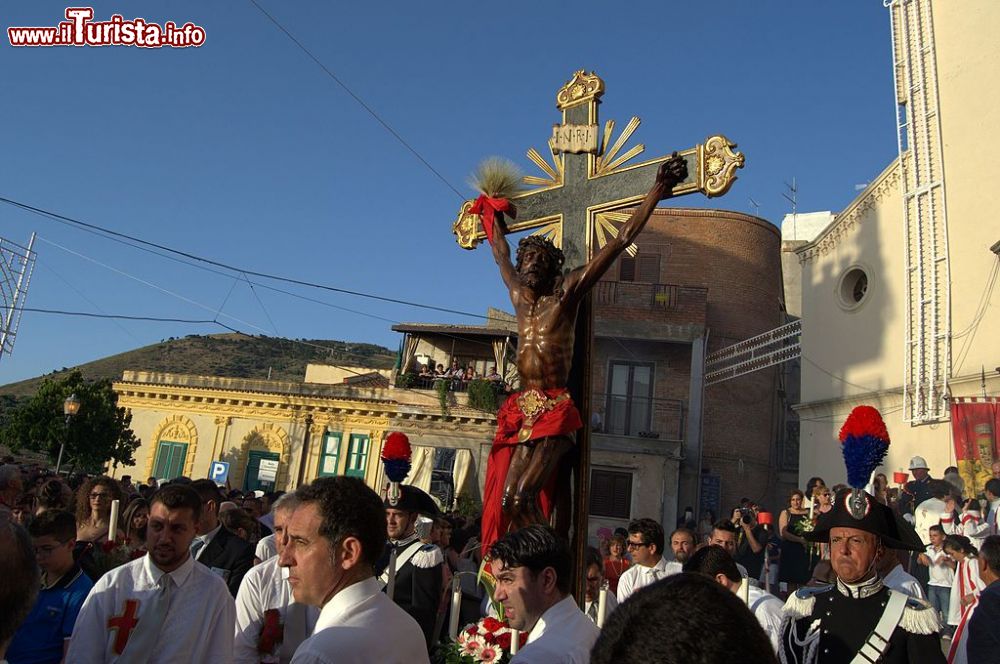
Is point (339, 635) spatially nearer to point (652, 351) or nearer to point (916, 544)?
point (916, 544)

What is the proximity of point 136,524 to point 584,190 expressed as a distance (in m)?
4.16

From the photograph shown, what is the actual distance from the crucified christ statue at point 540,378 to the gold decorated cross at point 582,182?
40 centimetres

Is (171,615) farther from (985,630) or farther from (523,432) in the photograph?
(985,630)

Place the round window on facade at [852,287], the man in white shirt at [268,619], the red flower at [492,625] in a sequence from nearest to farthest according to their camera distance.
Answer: the red flower at [492,625] < the man in white shirt at [268,619] < the round window on facade at [852,287]

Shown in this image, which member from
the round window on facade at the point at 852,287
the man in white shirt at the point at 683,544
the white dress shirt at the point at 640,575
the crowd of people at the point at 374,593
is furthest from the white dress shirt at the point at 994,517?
the round window on facade at the point at 852,287

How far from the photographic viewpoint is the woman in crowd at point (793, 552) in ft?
29.9

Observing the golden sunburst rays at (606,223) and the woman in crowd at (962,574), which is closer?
the golden sunburst rays at (606,223)

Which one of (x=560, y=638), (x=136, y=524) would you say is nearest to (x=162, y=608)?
(x=560, y=638)

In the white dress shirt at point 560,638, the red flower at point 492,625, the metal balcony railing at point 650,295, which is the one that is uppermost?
the metal balcony railing at point 650,295

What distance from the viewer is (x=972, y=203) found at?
1795 centimetres

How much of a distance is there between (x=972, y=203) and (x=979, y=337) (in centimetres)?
296

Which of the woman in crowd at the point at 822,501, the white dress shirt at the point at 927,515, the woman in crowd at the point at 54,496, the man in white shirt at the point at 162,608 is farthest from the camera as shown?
the white dress shirt at the point at 927,515

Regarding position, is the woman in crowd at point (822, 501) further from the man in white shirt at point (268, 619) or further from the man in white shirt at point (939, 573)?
the man in white shirt at point (268, 619)


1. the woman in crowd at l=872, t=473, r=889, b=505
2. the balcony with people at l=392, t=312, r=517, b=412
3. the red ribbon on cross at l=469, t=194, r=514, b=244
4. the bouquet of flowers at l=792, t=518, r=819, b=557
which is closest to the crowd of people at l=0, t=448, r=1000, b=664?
the woman in crowd at l=872, t=473, r=889, b=505
